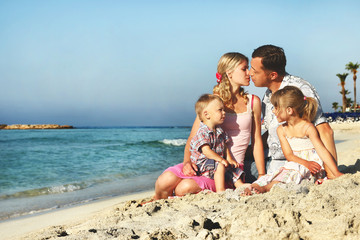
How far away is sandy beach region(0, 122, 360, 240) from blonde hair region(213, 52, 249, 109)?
106cm

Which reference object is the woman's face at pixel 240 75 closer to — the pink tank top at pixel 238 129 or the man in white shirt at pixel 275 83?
the man in white shirt at pixel 275 83

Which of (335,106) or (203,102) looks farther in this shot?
(335,106)

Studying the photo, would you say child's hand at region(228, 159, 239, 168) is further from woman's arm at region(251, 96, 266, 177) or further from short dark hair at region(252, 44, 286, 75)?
short dark hair at region(252, 44, 286, 75)

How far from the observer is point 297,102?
3.27 meters

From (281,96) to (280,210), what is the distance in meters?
1.50

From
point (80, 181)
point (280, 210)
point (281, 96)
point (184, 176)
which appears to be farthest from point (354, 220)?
point (80, 181)

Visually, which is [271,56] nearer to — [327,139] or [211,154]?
[327,139]

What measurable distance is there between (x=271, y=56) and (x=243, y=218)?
2024mm

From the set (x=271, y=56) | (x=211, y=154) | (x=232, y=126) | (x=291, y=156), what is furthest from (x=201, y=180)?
(x=271, y=56)

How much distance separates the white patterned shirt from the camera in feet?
11.3

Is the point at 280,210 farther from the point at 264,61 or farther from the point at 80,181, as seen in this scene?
the point at 80,181

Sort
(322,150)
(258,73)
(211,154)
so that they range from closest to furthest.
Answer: (322,150) < (211,154) < (258,73)

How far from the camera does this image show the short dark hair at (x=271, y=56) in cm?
351

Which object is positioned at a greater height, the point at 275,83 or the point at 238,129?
the point at 275,83
